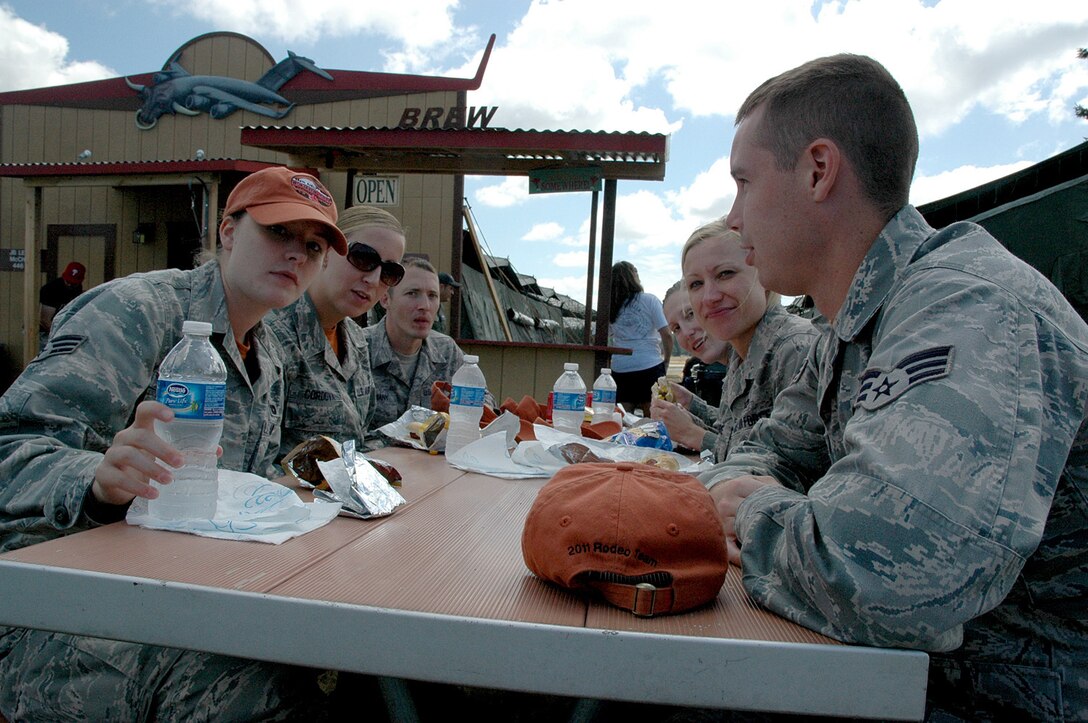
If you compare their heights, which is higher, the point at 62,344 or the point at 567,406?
the point at 62,344

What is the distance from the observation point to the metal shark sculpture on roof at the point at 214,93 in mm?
9734

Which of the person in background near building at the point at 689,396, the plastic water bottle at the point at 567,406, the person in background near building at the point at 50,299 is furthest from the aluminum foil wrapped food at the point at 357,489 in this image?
the person in background near building at the point at 50,299

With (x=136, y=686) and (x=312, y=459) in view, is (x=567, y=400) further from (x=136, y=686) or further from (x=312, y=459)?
(x=136, y=686)

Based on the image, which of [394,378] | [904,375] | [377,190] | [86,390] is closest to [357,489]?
[86,390]

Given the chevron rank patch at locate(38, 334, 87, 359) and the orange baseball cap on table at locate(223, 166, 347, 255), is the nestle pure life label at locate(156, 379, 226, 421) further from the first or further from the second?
the orange baseball cap on table at locate(223, 166, 347, 255)

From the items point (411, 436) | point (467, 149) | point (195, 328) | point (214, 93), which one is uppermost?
point (214, 93)

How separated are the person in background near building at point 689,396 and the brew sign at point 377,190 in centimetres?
396

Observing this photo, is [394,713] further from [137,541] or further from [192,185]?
[192,185]

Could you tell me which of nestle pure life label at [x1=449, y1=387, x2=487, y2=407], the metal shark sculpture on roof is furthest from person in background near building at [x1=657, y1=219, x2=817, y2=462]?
the metal shark sculpture on roof

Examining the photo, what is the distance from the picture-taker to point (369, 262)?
10.2 feet

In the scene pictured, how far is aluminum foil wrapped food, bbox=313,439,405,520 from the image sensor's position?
1590 millimetres

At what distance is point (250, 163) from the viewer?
8.60 metres

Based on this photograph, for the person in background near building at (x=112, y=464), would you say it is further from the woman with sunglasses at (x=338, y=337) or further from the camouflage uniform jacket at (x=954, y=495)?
the camouflage uniform jacket at (x=954, y=495)

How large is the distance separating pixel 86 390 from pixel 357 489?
606 mm
